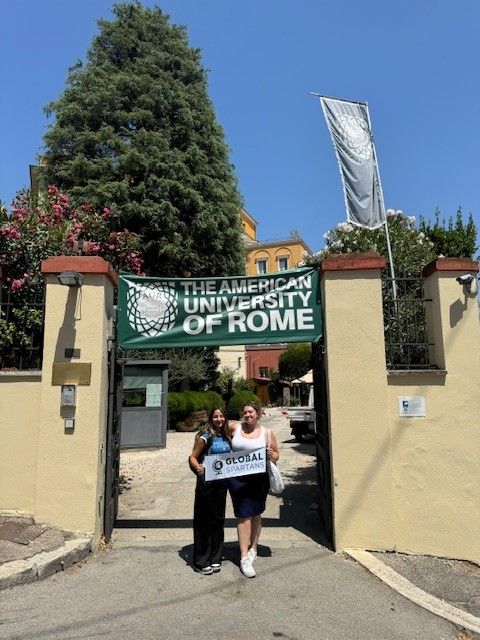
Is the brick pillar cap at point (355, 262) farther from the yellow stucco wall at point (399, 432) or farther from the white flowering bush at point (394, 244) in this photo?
the white flowering bush at point (394, 244)

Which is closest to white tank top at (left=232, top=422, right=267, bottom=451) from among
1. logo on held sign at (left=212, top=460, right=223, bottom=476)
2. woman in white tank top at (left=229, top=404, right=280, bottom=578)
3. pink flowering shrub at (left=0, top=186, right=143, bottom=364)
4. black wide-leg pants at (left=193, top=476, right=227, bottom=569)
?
woman in white tank top at (left=229, top=404, right=280, bottom=578)

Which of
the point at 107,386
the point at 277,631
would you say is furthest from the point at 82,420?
the point at 277,631

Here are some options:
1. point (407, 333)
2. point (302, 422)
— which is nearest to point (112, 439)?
point (407, 333)

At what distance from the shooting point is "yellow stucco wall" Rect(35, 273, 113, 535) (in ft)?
17.6

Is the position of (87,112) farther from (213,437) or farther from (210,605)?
(210,605)

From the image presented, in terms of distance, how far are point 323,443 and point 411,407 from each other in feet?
3.91

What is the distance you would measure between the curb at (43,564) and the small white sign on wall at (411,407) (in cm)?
376

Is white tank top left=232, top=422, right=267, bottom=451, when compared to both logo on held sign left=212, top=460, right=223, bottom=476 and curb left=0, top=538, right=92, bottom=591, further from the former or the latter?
curb left=0, top=538, right=92, bottom=591

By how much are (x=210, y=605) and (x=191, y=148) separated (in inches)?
814

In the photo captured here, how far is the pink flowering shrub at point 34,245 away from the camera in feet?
20.9

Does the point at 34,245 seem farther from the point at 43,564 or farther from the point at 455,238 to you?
the point at 455,238

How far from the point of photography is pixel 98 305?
5.69 meters

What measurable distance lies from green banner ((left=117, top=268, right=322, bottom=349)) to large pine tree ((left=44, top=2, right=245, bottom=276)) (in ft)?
46.2

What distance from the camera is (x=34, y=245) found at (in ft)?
24.2
